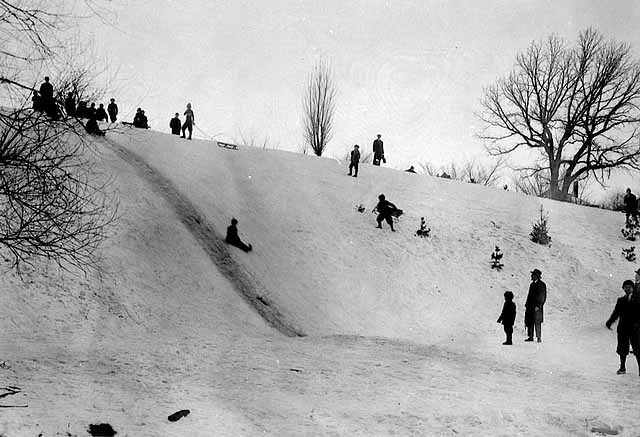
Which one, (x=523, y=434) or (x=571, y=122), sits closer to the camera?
(x=523, y=434)

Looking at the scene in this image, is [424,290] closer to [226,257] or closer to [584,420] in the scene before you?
[226,257]

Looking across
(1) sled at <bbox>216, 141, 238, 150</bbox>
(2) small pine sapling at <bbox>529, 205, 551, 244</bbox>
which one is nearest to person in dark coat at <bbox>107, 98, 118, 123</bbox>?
(1) sled at <bbox>216, 141, 238, 150</bbox>

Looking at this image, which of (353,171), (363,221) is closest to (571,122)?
(353,171)

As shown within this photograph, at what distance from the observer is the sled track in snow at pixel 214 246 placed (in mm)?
14242

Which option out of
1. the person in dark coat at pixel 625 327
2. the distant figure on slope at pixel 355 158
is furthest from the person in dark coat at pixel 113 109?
the person in dark coat at pixel 625 327

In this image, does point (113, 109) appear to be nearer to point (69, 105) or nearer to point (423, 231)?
point (423, 231)

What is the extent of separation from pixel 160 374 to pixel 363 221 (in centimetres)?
1346

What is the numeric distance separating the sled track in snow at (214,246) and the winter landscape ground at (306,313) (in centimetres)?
7

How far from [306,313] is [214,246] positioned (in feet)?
11.7

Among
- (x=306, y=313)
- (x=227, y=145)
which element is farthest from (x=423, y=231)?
(x=227, y=145)

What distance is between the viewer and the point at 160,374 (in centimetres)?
866

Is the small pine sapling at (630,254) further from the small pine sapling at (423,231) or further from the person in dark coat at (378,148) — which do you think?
the person in dark coat at (378,148)

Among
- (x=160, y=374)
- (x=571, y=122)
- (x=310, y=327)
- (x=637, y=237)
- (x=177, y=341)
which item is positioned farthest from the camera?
(x=571, y=122)

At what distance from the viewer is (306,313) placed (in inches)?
587
